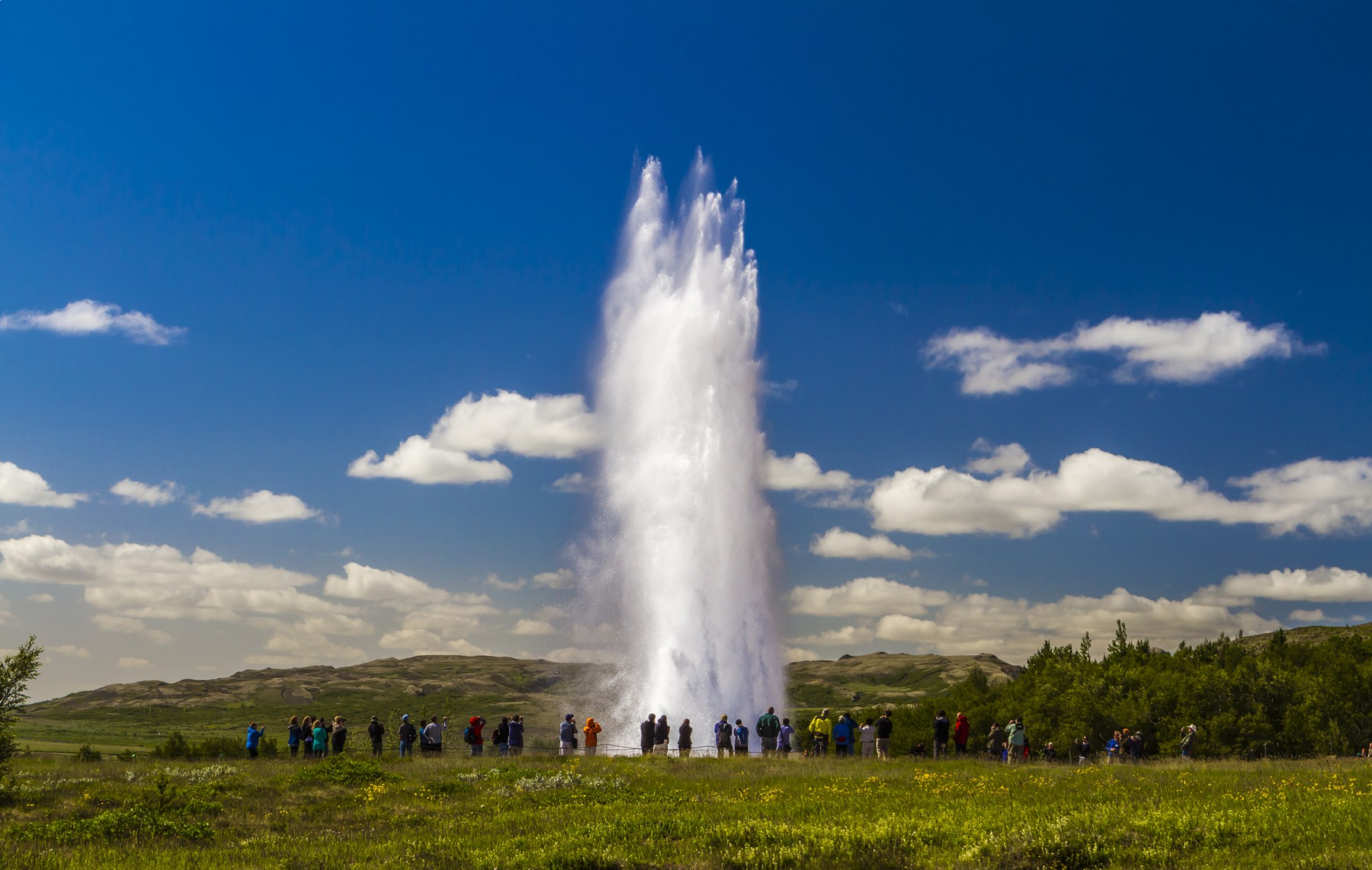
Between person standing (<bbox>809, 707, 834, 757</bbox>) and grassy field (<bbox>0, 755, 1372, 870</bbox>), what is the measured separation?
6569mm

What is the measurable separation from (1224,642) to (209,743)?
73.0m

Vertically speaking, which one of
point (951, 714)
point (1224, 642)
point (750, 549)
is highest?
point (750, 549)

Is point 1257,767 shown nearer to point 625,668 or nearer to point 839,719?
point 839,719

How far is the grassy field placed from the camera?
14.1m

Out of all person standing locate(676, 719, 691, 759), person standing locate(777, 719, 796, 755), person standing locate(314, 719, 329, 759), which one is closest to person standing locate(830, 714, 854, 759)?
person standing locate(777, 719, 796, 755)

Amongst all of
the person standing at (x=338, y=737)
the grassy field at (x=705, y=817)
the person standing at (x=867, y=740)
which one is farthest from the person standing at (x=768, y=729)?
the person standing at (x=338, y=737)

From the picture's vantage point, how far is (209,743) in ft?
184

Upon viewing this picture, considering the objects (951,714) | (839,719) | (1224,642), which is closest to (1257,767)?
(839,719)

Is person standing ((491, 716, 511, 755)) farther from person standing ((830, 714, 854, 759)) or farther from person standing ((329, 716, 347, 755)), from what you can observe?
person standing ((830, 714, 854, 759))

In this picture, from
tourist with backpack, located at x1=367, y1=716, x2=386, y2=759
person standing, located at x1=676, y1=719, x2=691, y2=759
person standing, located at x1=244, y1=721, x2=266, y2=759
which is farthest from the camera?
person standing, located at x1=244, y1=721, x2=266, y2=759

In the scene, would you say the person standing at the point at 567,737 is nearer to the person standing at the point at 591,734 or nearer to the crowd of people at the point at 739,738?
the crowd of people at the point at 739,738

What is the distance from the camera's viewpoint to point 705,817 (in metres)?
18.4

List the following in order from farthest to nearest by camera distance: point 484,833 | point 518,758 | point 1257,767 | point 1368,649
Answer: point 1368,649, point 518,758, point 1257,767, point 484,833

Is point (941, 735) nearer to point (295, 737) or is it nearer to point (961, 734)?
point (961, 734)
